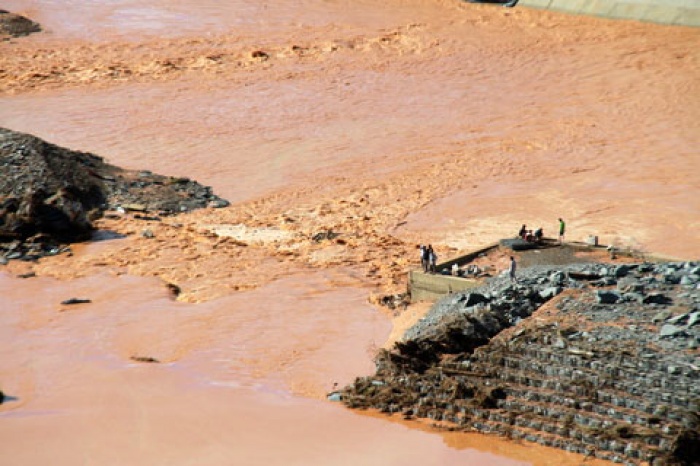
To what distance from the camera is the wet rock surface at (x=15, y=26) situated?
38.1 meters

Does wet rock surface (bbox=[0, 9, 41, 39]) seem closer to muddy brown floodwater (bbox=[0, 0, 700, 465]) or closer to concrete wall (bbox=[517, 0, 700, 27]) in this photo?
muddy brown floodwater (bbox=[0, 0, 700, 465])

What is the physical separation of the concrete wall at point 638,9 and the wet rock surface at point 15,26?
1879 centimetres

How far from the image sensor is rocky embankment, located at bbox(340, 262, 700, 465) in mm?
11312

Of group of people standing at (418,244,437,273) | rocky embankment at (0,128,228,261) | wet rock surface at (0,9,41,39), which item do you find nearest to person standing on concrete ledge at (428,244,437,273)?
group of people standing at (418,244,437,273)

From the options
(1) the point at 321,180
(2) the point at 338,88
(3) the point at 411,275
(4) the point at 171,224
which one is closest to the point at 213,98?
(2) the point at 338,88

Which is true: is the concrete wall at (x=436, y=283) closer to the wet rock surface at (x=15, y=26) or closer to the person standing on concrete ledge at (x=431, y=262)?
the person standing on concrete ledge at (x=431, y=262)

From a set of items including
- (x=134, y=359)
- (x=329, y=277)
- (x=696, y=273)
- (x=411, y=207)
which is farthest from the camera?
(x=411, y=207)

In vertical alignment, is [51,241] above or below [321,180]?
below

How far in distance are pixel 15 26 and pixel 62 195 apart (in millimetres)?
19698

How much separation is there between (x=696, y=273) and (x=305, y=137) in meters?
15.9

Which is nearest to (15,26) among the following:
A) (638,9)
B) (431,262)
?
(638,9)

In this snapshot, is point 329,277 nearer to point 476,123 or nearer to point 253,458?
point 253,458

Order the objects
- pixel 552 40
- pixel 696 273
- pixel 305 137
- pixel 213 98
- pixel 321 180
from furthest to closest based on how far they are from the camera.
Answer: pixel 552 40 < pixel 213 98 < pixel 305 137 < pixel 321 180 < pixel 696 273

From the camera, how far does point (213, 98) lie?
3156 centimetres
